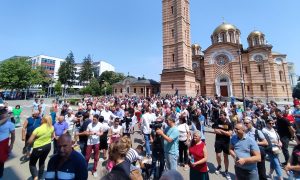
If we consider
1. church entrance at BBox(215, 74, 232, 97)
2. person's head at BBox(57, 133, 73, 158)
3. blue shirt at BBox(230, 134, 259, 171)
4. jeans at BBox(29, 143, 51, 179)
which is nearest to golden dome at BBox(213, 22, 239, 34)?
church entrance at BBox(215, 74, 232, 97)

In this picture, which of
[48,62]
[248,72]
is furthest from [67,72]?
[248,72]

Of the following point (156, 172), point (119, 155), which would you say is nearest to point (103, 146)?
point (156, 172)

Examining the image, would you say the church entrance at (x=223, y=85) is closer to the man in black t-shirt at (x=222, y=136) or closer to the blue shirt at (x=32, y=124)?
the man in black t-shirt at (x=222, y=136)

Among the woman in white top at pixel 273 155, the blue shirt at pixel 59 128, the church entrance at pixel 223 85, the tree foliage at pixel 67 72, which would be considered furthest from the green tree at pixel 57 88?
the woman in white top at pixel 273 155

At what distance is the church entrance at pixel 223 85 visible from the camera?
39562 millimetres

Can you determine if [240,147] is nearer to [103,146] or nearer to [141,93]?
[103,146]

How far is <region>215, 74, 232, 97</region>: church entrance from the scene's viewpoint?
39.6m

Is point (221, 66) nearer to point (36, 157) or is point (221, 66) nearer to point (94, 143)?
point (94, 143)

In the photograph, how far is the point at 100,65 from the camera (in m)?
102

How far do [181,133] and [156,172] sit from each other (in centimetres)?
153

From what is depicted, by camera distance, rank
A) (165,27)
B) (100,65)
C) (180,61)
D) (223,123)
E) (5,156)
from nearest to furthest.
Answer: (5,156)
(223,123)
(180,61)
(165,27)
(100,65)

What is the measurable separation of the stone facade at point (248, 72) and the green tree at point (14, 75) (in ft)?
148

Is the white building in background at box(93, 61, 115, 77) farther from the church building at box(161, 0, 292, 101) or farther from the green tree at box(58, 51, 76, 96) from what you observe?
the church building at box(161, 0, 292, 101)

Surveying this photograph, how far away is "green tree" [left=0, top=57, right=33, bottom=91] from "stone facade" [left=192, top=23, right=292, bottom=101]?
1771 inches
